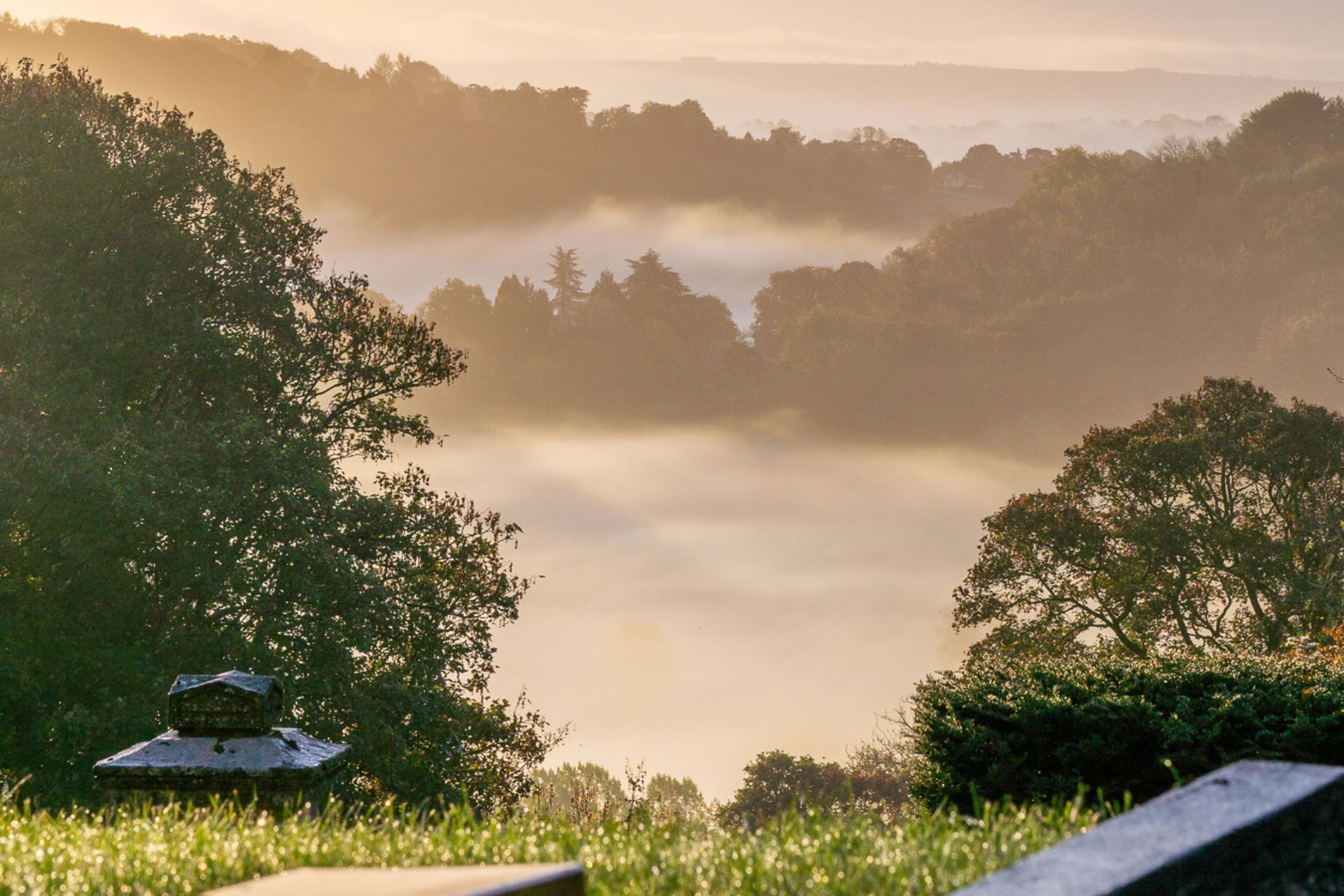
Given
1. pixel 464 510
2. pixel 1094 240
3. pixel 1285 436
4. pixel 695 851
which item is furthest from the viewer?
pixel 1094 240

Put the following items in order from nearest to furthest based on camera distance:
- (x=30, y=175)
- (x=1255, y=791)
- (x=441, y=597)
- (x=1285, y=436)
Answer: (x=1255, y=791) → (x=30, y=175) → (x=441, y=597) → (x=1285, y=436)

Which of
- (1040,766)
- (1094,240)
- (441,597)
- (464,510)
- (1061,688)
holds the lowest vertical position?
(1040,766)

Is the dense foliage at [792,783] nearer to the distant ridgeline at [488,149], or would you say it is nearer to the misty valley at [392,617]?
the misty valley at [392,617]

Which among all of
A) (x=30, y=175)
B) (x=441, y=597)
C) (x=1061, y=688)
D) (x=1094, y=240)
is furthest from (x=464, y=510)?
(x=1094, y=240)

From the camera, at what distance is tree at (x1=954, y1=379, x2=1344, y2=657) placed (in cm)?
2548

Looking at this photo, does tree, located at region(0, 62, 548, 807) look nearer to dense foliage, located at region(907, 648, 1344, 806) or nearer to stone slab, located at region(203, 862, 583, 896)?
dense foliage, located at region(907, 648, 1344, 806)

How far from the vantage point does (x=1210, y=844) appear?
3.59m

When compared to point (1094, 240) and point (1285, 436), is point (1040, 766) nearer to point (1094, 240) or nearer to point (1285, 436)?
point (1285, 436)

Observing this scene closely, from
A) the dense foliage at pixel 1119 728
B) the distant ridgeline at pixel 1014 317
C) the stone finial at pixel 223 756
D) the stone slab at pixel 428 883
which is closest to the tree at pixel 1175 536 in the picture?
the dense foliage at pixel 1119 728

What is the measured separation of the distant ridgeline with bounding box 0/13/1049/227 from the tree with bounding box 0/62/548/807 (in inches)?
3556

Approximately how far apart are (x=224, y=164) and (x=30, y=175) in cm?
357

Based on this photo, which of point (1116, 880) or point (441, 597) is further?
point (441, 597)

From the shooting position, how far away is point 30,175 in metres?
19.0

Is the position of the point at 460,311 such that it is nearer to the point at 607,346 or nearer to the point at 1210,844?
the point at 607,346
